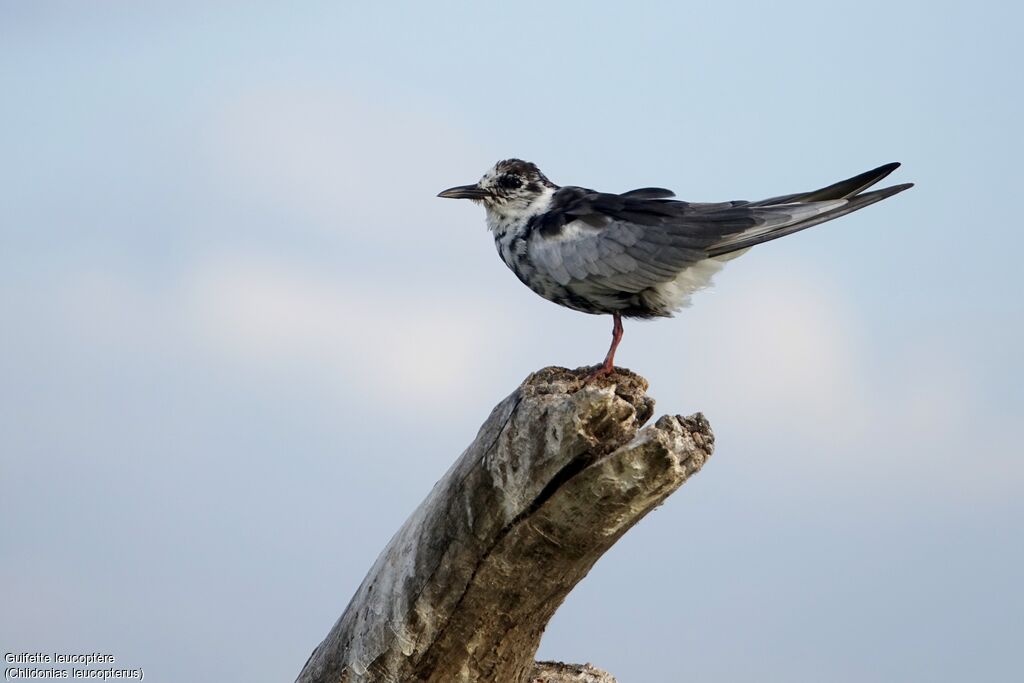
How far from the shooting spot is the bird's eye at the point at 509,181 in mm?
7422

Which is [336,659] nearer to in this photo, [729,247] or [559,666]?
[559,666]

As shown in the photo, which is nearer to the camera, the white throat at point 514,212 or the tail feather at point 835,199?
the tail feather at point 835,199

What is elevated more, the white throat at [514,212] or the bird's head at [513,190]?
the bird's head at [513,190]

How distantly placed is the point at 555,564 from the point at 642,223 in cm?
233

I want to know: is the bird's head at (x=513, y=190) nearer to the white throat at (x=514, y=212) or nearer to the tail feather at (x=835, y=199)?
the white throat at (x=514, y=212)

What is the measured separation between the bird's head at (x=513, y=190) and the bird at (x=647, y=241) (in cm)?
Answer: 33

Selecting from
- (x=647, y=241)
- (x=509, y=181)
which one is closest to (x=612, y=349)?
(x=647, y=241)

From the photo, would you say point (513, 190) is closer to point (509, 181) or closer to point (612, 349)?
point (509, 181)

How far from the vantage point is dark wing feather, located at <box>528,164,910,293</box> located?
650cm

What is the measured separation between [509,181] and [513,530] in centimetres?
292

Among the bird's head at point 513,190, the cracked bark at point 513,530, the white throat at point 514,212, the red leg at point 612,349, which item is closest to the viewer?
the cracked bark at point 513,530

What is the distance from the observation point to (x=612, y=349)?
21.1ft

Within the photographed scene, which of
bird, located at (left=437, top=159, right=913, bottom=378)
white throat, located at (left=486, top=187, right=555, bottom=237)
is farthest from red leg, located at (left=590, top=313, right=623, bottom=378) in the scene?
white throat, located at (left=486, top=187, right=555, bottom=237)

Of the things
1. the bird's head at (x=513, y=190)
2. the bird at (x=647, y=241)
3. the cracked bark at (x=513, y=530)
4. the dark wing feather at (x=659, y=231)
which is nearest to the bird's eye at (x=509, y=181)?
the bird's head at (x=513, y=190)
